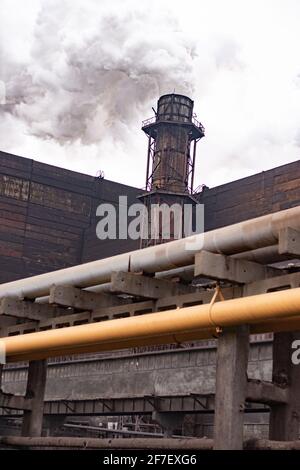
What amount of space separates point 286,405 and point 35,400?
210 inches

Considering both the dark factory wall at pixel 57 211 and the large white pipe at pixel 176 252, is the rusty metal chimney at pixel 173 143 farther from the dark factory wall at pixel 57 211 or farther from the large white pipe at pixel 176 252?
the large white pipe at pixel 176 252

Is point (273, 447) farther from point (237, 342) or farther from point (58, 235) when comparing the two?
point (58, 235)

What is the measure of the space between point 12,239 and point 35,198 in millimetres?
3285

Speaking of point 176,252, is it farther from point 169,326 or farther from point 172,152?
point 172,152

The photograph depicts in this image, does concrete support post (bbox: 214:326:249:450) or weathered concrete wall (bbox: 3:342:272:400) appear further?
weathered concrete wall (bbox: 3:342:272:400)

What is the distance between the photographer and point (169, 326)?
808 centimetres

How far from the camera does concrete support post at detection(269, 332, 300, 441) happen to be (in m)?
8.43

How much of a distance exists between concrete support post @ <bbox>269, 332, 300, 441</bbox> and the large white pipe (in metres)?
1.63

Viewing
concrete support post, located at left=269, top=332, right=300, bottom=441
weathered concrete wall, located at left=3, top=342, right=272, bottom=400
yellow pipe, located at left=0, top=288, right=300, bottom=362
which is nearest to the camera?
yellow pipe, located at left=0, top=288, right=300, bottom=362

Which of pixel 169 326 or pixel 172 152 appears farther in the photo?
pixel 172 152

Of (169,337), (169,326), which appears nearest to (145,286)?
(169,337)

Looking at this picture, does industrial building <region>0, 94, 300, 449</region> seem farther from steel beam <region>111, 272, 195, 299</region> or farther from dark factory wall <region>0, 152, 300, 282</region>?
dark factory wall <region>0, 152, 300, 282</region>

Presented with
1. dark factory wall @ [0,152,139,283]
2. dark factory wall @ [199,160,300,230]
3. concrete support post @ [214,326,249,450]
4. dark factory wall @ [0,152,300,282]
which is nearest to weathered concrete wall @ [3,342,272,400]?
concrete support post @ [214,326,249,450]

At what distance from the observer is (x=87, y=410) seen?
23609mm
